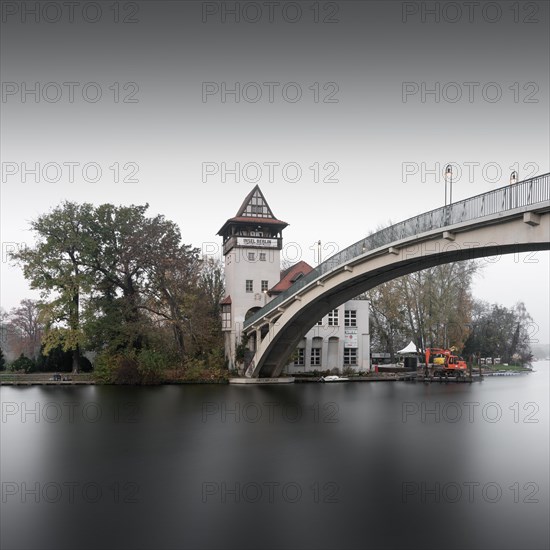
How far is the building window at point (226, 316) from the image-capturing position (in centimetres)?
3588

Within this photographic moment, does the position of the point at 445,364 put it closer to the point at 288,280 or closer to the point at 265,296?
the point at 288,280

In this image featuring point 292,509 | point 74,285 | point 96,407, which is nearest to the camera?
point 292,509

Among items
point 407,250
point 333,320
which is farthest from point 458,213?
point 333,320

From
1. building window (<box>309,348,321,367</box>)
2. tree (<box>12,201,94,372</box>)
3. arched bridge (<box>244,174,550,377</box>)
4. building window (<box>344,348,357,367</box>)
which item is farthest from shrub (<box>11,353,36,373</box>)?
building window (<box>344,348,357,367</box>)

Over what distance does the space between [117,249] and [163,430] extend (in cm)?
1995

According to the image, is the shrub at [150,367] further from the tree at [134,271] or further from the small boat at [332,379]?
the small boat at [332,379]

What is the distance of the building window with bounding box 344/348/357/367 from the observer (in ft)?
124

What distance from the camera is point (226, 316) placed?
3612 cm

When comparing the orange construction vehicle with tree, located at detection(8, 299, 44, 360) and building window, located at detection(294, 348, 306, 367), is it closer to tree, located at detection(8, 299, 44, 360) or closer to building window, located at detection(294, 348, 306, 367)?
building window, located at detection(294, 348, 306, 367)

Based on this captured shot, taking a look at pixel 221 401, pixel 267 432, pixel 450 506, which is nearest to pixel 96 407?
pixel 221 401

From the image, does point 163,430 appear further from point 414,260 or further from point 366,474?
point 414,260

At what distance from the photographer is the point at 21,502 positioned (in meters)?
9.66

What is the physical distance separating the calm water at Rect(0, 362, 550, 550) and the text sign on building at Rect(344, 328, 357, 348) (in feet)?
51.3

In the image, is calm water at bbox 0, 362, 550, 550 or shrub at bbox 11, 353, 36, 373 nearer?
calm water at bbox 0, 362, 550, 550
